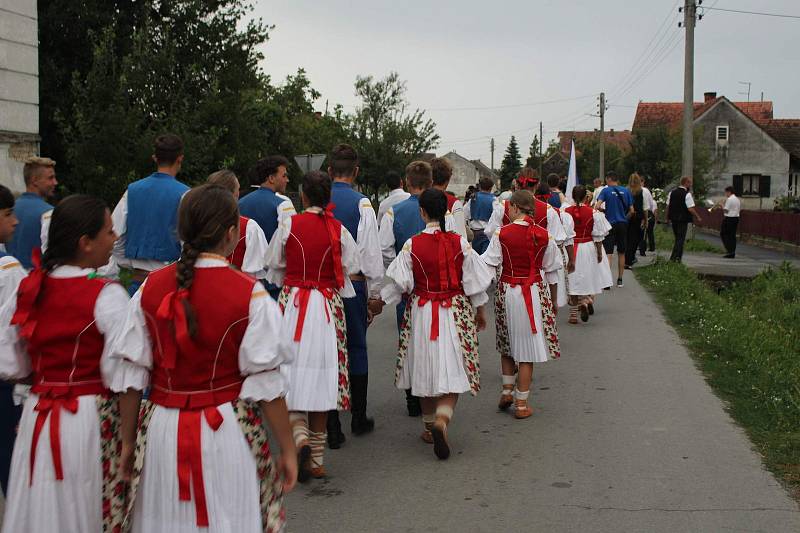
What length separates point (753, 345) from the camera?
1016 cm

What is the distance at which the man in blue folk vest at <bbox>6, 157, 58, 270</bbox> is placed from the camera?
6.10m

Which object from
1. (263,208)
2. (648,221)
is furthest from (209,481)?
(648,221)

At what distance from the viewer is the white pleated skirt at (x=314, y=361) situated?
5.78 meters

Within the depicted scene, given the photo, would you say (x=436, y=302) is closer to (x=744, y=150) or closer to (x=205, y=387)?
(x=205, y=387)

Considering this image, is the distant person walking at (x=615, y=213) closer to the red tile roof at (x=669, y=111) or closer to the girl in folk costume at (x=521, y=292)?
the girl in folk costume at (x=521, y=292)

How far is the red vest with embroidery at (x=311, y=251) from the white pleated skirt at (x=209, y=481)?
9.12 feet

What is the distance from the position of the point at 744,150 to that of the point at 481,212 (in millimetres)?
55746

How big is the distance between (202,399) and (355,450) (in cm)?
344

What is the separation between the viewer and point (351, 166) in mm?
6914

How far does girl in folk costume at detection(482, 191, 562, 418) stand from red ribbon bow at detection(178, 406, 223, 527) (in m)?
4.57

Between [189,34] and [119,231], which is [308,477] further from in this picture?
[189,34]

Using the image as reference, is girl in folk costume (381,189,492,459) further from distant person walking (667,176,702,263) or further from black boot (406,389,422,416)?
distant person walking (667,176,702,263)

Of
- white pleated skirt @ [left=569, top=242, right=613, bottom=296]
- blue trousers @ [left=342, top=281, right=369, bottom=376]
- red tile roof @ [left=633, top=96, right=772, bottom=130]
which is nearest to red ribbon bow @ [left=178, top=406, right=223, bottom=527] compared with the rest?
blue trousers @ [left=342, top=281, right=369, bottom=376]

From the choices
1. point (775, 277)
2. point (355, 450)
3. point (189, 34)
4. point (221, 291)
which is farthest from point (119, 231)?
point (189, 34)
